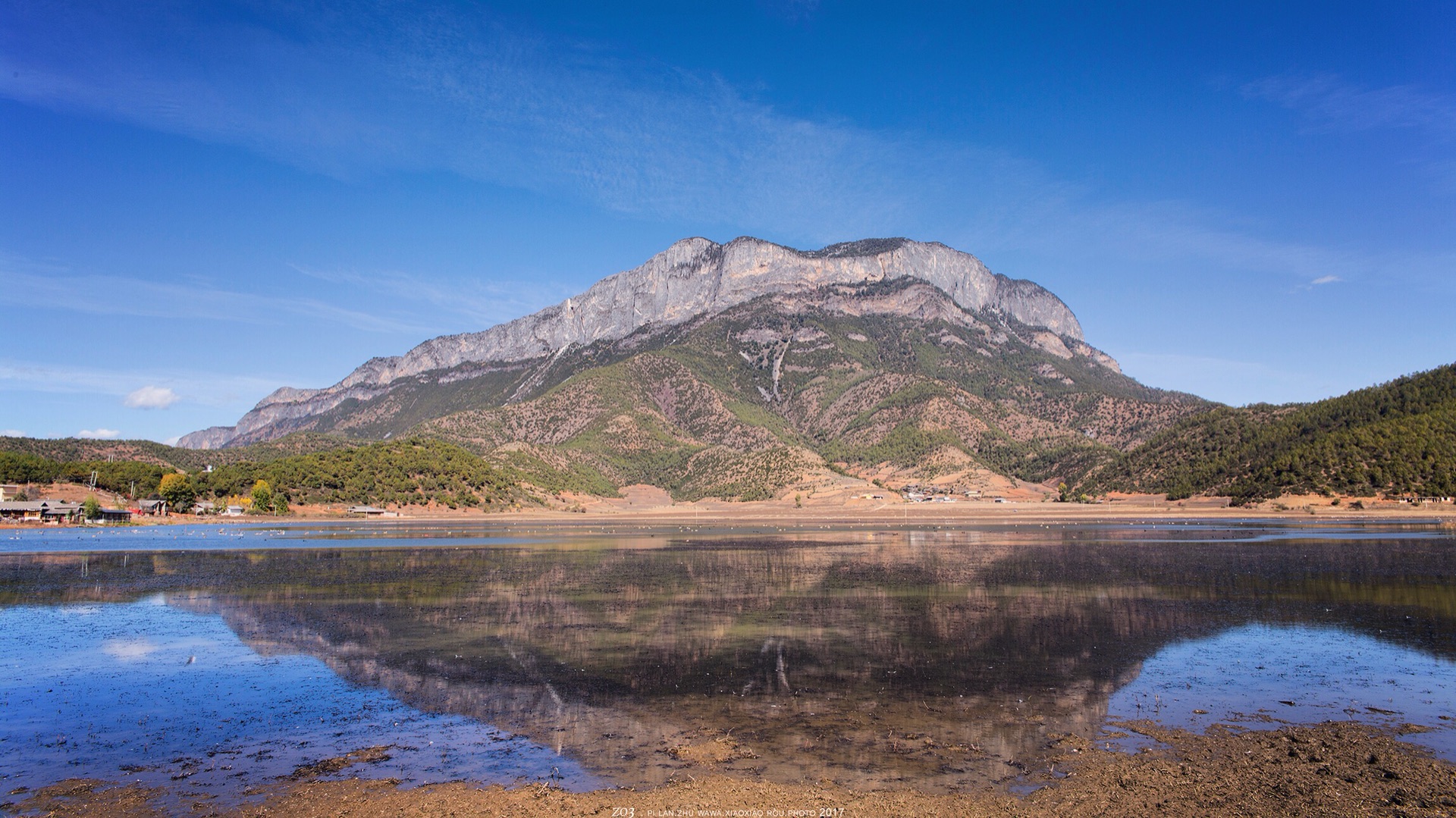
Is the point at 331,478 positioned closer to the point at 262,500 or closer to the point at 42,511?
the point at 262,500

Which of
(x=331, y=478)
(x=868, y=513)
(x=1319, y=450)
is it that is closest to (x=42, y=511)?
(x=331, y=478)

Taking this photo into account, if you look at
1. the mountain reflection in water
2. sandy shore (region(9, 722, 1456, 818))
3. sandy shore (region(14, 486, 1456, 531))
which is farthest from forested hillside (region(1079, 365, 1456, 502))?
sandy shore (region(9, 722, 1456, 818))

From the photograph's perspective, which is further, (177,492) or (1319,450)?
Result: (177,492)

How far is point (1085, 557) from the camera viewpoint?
154 ft

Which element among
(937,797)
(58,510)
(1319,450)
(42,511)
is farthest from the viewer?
(1319,450)

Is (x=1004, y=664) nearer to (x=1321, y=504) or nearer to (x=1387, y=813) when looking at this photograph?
(x=1387, y=813)

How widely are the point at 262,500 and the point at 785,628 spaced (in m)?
109

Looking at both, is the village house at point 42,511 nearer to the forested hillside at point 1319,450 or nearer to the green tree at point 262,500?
the green tree at point 262,500

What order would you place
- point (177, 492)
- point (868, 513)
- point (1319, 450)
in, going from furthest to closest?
point (868, 513) < point (177, 492) < point (1319, 450)

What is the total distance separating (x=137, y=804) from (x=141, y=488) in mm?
130927

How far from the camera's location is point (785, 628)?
24500 millimetres

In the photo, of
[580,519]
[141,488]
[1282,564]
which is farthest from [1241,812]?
[141,488]

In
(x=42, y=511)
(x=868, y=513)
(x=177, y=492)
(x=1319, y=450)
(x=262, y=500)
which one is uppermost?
(x=1319, y=450)

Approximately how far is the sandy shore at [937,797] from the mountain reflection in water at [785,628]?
2.33 ft
